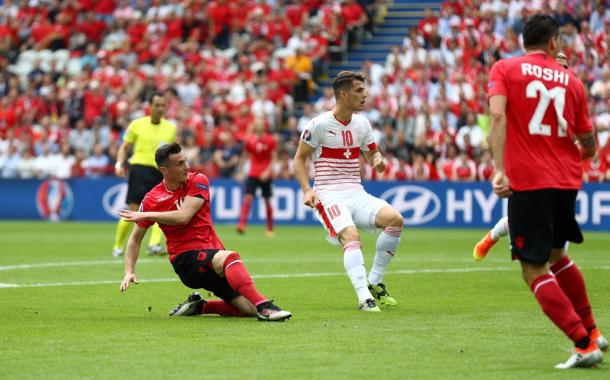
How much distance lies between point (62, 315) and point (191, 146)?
64.9 ft

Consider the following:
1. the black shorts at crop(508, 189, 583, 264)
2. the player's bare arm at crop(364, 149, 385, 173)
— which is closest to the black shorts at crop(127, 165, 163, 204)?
the player's bare arm at crop(364, 149, 385, 173)

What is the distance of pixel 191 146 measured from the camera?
30828mm

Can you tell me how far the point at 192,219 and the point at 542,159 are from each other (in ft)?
12.7

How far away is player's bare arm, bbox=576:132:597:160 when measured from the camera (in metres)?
8.23

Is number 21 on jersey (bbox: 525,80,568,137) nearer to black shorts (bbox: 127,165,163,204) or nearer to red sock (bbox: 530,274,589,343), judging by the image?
red sock (bbox: 530,274,589,343)

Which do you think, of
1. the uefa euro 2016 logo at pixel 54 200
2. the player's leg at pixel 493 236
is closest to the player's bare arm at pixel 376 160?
the player's leg at pixel 493 236

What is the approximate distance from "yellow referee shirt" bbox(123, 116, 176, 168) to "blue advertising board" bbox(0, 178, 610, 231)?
383 inches

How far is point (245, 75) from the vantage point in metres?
33.4

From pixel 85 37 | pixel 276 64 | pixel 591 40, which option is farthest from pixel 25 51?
pixel 591 40

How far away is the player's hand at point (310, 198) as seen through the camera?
11.3 metres

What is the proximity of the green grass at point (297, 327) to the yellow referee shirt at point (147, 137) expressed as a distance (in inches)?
69.8

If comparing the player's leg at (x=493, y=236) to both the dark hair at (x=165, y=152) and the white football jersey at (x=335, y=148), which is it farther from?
the dark hair at (x=165, y=152)

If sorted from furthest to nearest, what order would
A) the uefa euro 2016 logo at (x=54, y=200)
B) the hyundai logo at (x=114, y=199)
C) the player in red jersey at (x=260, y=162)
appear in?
the uefa euro 2016 logo at (x=54, y=200)
the hyundai logo at (x=114, y=199)
the player in red jersey at (x=260, y=162)

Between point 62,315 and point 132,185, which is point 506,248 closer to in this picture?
point 132,185
